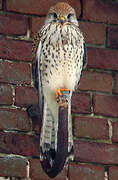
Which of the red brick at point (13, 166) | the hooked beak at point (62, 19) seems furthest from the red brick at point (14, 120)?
the hooked beak at point (62, 19)

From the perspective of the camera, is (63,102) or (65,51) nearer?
(63,102)

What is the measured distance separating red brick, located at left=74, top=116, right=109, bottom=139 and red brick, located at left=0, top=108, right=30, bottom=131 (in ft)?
0.71

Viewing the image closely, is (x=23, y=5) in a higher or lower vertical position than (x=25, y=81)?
higher

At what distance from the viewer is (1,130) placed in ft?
9.57

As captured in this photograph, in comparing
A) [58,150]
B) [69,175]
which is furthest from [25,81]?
[58,150]

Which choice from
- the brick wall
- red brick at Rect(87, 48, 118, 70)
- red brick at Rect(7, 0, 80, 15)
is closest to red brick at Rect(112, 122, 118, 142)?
the brick wall

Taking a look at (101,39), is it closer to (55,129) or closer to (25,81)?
(25,81)

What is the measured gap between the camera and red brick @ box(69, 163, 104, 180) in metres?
2.93

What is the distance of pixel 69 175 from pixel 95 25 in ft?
2.31

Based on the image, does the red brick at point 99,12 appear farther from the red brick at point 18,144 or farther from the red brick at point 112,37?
the red brick at point 18,144

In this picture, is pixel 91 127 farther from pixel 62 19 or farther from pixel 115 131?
pixel 62 19

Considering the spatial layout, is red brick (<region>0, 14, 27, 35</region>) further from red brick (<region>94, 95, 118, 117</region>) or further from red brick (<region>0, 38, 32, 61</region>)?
red brick (<region>94, 95, 118, 117</region>)

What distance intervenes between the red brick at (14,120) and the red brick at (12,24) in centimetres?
35

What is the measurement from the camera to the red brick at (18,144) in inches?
114
